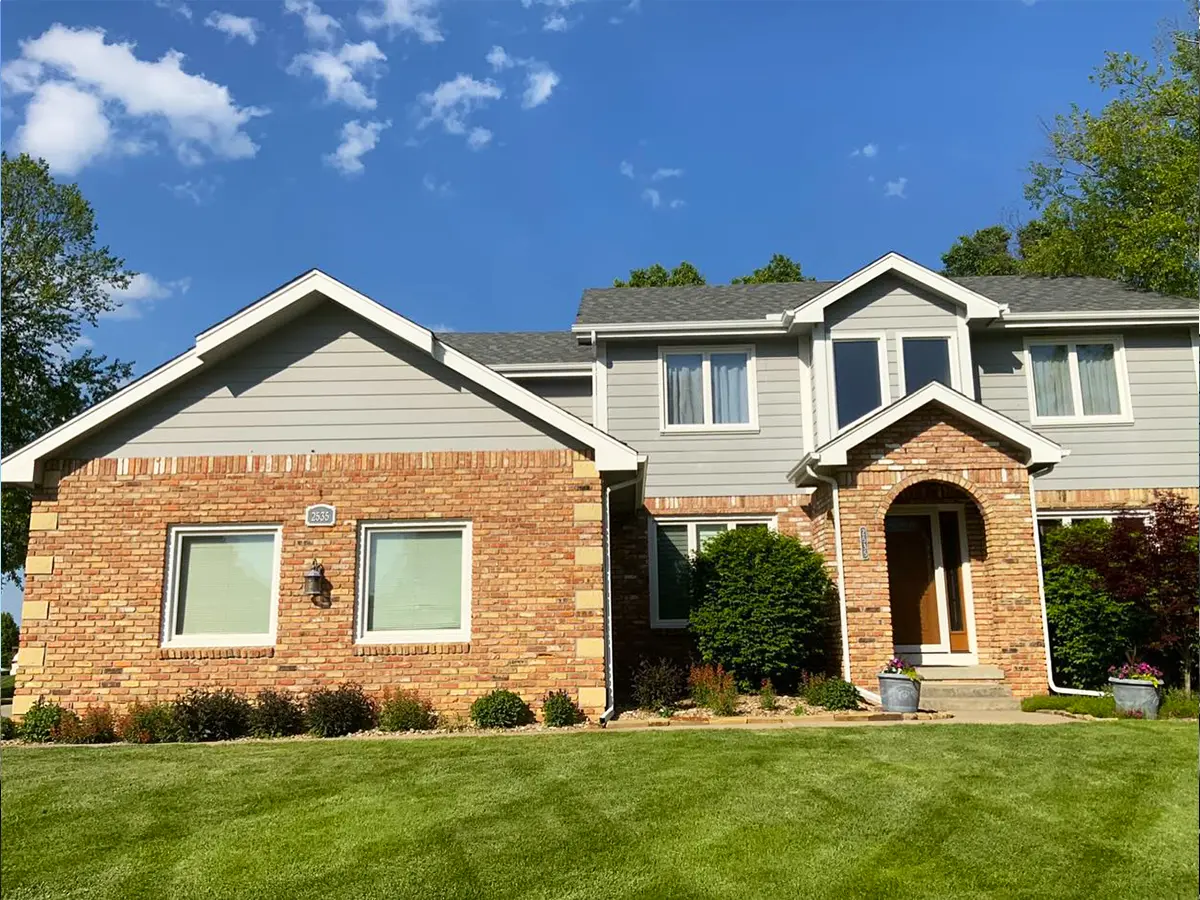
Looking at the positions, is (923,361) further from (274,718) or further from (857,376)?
(274,718)

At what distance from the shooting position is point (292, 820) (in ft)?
20.0

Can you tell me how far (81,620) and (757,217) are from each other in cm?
966

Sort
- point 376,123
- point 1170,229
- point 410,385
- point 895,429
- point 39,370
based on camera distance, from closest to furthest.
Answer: point 376,123
point 410,385
point 895,429
point 1170,229
point 39,370

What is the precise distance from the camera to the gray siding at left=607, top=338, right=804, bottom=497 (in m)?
15.4

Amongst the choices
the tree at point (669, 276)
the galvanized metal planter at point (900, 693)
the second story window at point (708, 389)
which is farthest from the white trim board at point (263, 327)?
the tree at point (669, 276)

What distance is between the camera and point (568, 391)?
54.5 ft

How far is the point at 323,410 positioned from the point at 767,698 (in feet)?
22.9

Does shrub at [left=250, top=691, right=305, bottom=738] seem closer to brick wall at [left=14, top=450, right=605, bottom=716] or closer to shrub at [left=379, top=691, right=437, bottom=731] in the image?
brick wall at [left=14, top=450, right=605, bottom=716]

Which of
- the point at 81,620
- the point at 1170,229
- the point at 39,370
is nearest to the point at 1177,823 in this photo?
the point at 81,620

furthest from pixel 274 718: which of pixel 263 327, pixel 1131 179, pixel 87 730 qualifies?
pixel 1131 179

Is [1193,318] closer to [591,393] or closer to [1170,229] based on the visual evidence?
[1170,229]

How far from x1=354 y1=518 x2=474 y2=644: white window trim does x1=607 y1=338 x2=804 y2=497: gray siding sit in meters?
4.93

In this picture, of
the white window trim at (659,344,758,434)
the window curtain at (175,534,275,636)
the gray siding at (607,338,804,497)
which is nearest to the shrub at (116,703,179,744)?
the window curtain at (175,534,275,636)

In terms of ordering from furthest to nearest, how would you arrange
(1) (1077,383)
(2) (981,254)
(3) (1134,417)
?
(2) (981,254) → (1) (1077,383) → (3) (1134,417)
